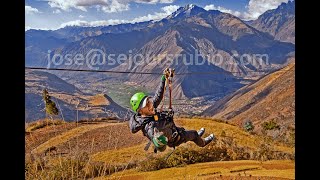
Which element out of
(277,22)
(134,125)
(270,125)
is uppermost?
(277,22)

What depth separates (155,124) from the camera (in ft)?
14.8

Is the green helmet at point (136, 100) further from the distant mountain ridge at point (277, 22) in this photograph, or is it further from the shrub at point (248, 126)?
the shrub at point (248, 126)

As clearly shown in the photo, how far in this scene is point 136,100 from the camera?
177 inches

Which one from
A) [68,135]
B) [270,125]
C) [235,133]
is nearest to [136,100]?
[68,135]

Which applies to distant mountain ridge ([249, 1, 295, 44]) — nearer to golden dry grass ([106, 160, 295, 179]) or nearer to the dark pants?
golden dry grass ([106, 160, 295, 179])

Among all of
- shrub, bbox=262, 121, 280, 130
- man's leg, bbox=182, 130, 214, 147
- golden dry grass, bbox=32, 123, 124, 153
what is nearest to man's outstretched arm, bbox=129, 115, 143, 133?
man's leg, bbox=182, 130, 214, 147

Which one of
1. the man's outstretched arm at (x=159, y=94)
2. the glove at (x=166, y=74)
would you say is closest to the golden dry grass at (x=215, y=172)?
the man's outstretched arm at (x=159, y=94)

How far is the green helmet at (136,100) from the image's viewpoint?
448 centimetres

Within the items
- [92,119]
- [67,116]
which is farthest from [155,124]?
[92,119]

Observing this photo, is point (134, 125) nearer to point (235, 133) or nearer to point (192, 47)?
point (192, 47)

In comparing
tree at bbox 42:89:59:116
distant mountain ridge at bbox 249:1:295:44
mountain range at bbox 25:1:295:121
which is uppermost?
distant mountain ridge at bbox 249:1:295:44

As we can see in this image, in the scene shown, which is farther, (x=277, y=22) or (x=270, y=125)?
(x=277, y=22)

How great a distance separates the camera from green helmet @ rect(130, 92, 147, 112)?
4480mm
